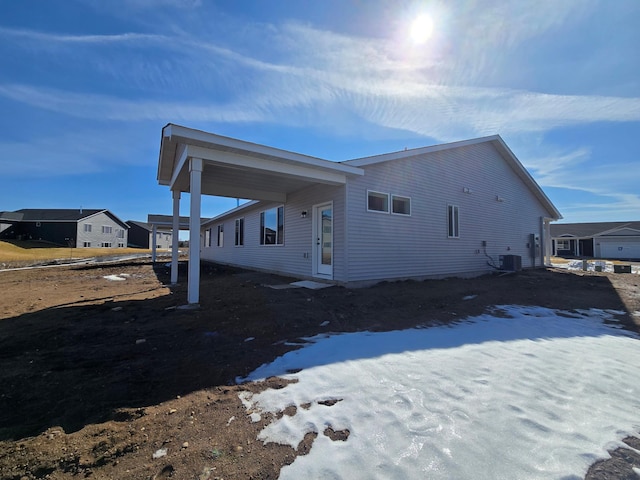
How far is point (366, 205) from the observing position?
26.4 ft

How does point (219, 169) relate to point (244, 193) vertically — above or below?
above

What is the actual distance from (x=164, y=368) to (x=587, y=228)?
45023 millimetres

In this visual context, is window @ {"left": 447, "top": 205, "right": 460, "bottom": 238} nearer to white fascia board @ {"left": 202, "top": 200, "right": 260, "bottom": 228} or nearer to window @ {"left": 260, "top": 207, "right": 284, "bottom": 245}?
window @ {"left": 260, "top": 207, "right": 284, "bottom": 245}

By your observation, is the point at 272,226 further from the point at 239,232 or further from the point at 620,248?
the point at 620,248

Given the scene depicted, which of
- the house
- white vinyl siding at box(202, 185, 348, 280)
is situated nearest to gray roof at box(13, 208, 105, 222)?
white vinyl siding at box(202, 185, 348, 280)

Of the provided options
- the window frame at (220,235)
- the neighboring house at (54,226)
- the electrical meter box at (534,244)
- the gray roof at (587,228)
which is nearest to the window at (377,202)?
the electrical meter box at (534,244)

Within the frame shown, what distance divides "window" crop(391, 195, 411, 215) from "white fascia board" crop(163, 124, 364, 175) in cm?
187

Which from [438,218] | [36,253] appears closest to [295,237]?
[438,218]

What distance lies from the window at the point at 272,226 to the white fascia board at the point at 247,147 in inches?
160

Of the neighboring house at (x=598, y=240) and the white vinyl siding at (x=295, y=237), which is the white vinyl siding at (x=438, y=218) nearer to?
the white vinyl siding at (x=295, y=237)

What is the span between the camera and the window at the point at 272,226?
35.5 ft

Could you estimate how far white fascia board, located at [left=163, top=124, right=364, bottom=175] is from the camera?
5238mm

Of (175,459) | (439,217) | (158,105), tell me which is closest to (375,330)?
(175,459)

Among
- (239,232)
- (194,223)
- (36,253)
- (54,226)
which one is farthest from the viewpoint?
(54,226)
